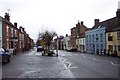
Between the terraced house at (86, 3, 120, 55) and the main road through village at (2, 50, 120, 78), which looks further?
the terraced house at (86, 3, 120, 55)

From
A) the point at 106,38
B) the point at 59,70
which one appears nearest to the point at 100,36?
the point at 106,38

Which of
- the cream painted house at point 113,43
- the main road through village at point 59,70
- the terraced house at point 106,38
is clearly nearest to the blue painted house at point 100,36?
the terraced house at point 106,38

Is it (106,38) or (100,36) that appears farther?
(100,36)

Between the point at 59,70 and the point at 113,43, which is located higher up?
the point at 113,43

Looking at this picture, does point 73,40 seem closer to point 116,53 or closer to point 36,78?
point 116,53

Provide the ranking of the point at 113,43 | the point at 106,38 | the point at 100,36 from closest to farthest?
the point at 113,43 → the point at 106,38 → the point at 100,36

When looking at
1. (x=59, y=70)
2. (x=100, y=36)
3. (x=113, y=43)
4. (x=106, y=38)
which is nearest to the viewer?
(x=59, y=70)

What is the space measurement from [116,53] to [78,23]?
5093cm

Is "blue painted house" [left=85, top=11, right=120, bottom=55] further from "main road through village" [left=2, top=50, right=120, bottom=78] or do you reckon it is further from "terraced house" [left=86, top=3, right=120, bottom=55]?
"main road through village" [left=2, top=50, right=120, bottom=78]

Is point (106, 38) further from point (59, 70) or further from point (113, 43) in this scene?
point (59, 70)

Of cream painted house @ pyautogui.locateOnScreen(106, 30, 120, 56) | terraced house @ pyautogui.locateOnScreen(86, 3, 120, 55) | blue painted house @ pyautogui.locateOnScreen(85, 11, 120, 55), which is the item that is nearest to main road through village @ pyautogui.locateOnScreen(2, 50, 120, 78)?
cream painted house @ pyautogui.locateOnScreen(106, 30, 120, 56)

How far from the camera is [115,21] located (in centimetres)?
5725

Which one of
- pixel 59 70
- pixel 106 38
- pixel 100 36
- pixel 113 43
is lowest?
pixel 59 70

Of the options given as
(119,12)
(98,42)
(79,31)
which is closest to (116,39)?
(119,12)
